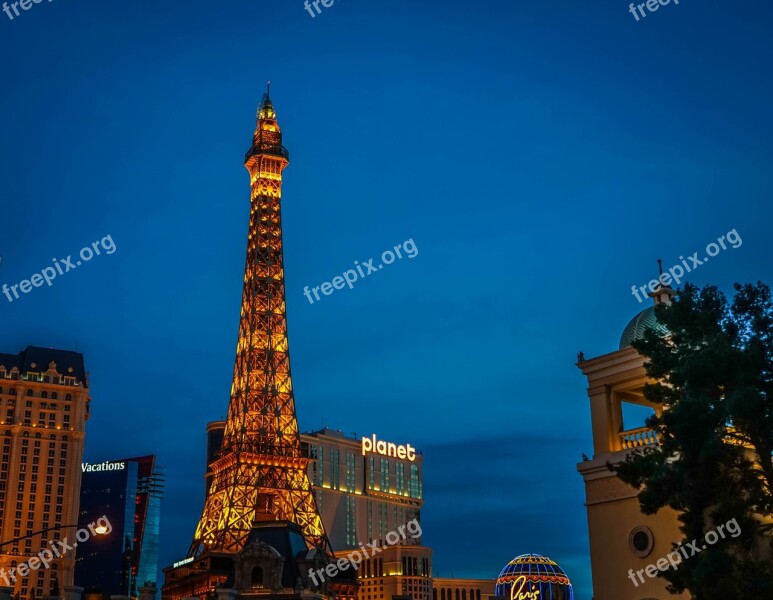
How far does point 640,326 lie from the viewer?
1357 inches

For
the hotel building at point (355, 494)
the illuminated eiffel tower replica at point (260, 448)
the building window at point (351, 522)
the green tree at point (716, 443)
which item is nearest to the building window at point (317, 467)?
the hotel building at point (355, 494)

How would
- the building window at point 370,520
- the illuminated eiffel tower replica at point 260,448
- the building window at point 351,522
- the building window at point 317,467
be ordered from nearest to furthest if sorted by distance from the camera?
the illuminated eiffel tower replica at point 260,448 → the building window at point 317,467 → the building window at point 351,522 → the building window at point 370,520

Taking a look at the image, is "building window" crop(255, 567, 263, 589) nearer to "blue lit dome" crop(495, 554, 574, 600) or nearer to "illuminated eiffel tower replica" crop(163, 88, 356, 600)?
"illuminated eiffel tower replica" crop(163, 88, 356, 600)

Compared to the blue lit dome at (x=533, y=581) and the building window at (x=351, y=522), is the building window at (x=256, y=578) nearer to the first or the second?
the blue lit dome at (x=533, y=581)

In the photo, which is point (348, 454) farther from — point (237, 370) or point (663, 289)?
point (663, 289)

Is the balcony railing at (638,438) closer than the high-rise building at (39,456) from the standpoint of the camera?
Yes

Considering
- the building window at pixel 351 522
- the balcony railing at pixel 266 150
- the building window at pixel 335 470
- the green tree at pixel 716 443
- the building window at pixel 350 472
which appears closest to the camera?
the green tree at pixel 716 443

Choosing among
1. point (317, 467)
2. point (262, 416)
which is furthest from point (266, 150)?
point (317, 467)

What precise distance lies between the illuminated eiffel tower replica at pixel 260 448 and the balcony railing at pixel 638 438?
176 feet

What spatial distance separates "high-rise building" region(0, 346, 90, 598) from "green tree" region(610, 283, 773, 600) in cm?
13297

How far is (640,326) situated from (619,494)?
591cm

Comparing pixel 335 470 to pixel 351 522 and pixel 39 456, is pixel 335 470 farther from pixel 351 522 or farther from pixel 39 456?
pixel 39 456

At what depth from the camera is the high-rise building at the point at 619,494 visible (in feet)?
103

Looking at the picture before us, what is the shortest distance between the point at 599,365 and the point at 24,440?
13607cm
